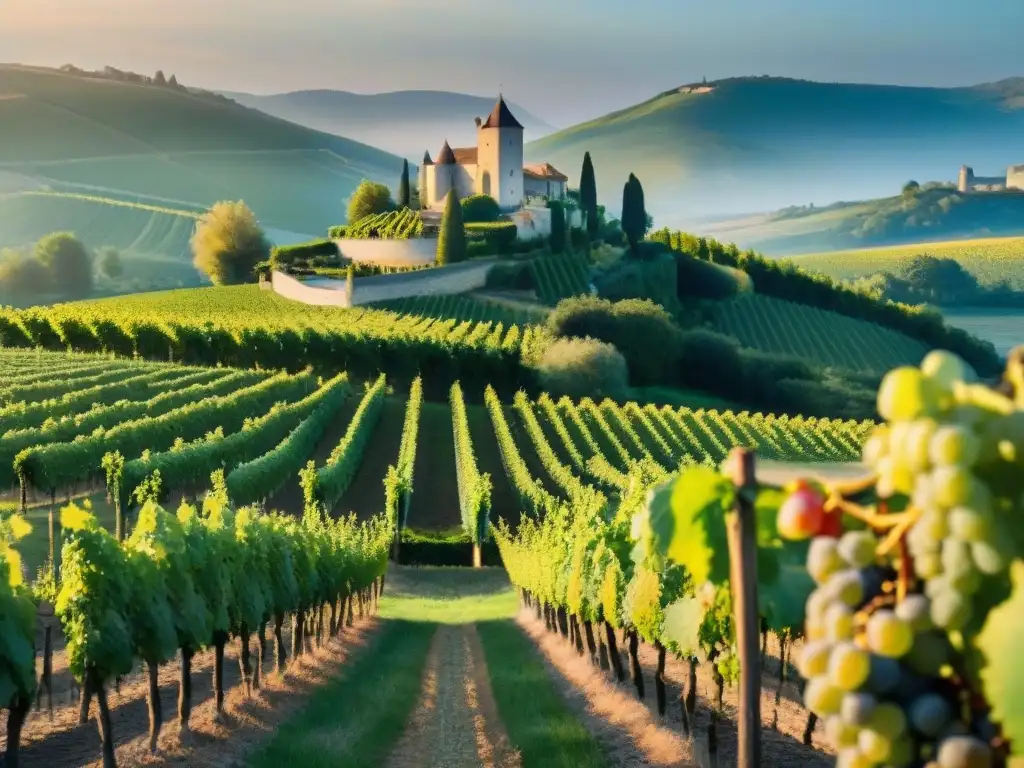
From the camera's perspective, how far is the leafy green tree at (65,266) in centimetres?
13588

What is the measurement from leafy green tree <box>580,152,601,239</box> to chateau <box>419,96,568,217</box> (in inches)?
170

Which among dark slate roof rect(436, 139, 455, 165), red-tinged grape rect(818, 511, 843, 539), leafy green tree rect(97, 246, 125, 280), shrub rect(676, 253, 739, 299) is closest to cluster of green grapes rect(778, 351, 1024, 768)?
red-tinged grape rect(818, 511, 843, 539)

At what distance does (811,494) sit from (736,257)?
334 ft

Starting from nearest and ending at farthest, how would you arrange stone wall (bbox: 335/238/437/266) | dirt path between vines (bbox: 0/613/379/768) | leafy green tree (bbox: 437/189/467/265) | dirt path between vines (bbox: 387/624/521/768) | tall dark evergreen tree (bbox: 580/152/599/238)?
dirt path between vines (bbox: 0/613/379/768) → dirt path between vines (bbox: 387/624/521/768) → leafy green tree (bbox: 437/189/467/265) → stone wall (bbox: 335/238/437/266) → tall dark evergreen tree (bbox: 580/152/599/238)

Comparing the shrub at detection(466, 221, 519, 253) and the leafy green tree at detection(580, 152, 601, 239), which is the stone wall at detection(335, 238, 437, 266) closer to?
the shrub at detection(466, 221, 519, 253)

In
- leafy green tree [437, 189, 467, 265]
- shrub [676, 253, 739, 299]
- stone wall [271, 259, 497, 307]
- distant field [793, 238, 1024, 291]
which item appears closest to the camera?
stone wall [271, 259, 497, 307]

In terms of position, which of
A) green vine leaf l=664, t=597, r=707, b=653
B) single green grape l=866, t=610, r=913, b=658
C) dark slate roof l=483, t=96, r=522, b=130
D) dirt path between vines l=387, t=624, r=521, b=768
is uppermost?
dark slate roof l=483, t=96, r=522, b=130

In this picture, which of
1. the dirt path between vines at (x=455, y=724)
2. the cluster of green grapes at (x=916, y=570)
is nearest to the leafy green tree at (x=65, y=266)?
the dirt path between vines at (x=455, y=724)

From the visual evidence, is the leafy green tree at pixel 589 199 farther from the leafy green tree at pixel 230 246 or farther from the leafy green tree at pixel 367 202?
the leafy green tree at pixel 230 246

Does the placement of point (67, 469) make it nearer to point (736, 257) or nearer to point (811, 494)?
point (811, 494)

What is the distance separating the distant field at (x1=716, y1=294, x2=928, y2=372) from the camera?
89.5 m

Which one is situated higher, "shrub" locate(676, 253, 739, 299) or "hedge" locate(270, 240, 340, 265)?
"hedge" locate(270, 240, 340, 265)

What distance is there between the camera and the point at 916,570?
2.30m

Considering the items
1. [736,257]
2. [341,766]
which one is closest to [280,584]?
[341,766]
